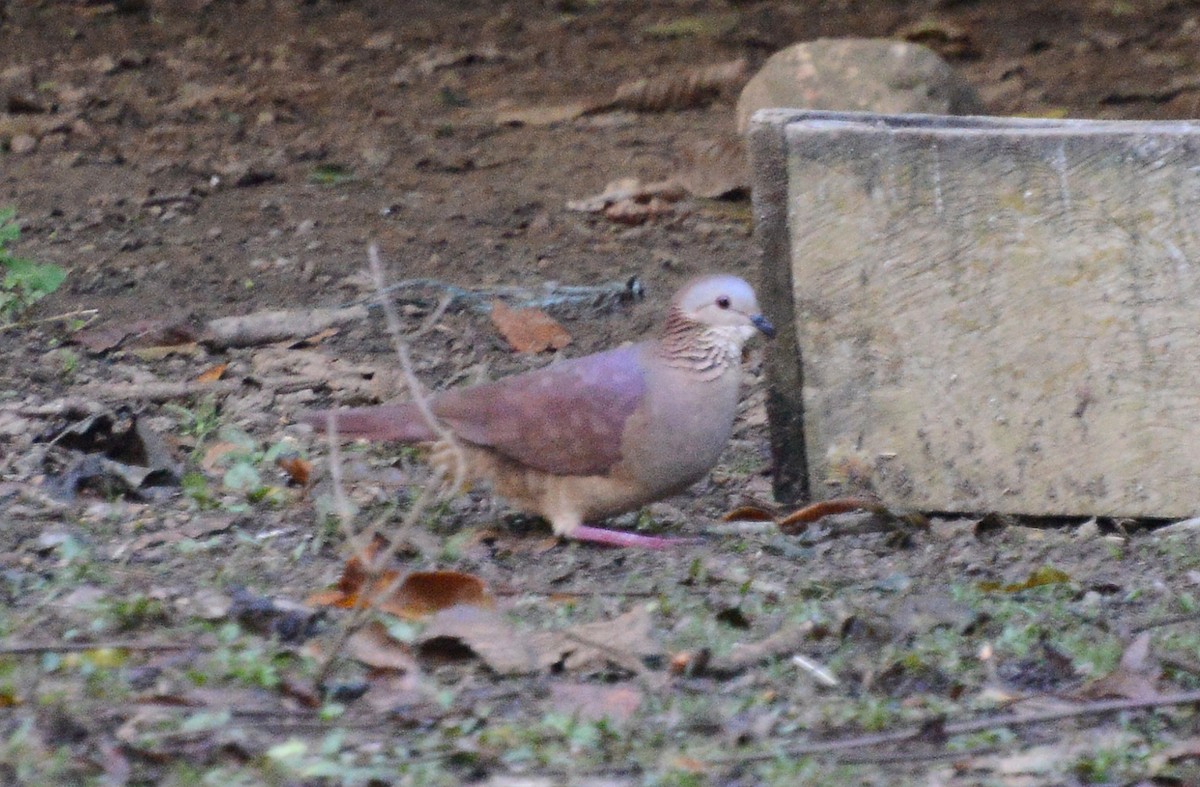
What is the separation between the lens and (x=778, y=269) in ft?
15.3

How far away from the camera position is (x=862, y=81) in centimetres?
687

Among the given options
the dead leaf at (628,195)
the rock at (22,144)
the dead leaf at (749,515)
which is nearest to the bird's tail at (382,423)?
the dead leaf at (749,515)

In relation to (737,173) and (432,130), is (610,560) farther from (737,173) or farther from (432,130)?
(432,130)

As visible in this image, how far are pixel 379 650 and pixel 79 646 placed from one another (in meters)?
0.53

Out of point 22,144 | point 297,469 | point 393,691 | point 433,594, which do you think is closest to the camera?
point 393,691

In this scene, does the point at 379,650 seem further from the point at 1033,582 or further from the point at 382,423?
the point at 1033,582

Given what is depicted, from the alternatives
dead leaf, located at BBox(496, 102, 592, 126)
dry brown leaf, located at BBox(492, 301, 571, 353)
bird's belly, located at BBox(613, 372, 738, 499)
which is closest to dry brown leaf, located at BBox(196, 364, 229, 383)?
dry brown leaf, located at BBox(492, 301, 571, 353)

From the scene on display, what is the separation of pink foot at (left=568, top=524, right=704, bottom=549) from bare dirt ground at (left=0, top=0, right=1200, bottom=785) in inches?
1.5

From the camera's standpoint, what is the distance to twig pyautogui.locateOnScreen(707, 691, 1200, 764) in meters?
2.92

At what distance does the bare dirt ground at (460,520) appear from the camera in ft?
9.77

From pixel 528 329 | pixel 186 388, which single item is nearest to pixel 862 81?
pixel 528 329

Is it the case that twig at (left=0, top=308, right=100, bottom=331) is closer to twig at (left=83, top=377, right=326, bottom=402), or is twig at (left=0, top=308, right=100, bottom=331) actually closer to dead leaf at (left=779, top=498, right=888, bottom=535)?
twig at (left=83, top=377, right=326, bottom=402)

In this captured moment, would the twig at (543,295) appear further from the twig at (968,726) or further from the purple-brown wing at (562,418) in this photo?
the twig at (968,726)

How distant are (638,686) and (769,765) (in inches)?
15.8
